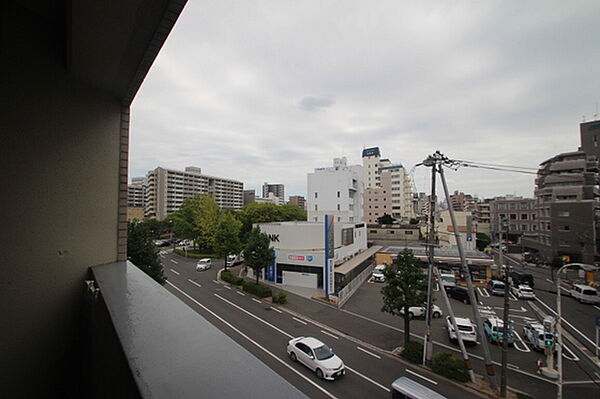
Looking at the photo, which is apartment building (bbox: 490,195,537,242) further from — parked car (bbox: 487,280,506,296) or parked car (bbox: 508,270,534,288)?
parked car (bbox: 487,280,506,296)

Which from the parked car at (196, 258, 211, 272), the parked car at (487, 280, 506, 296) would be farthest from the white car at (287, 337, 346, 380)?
the parked car at (196, 258, 211, 272)

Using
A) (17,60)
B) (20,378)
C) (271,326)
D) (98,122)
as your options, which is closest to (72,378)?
(20,378)

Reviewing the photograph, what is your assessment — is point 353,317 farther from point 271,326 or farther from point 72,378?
point 72,378

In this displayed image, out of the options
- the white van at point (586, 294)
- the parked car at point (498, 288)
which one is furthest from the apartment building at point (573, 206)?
the parked car at point (498, 288)

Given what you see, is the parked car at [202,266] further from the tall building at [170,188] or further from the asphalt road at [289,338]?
the tall building at [170,188]

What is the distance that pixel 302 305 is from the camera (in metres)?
10.7

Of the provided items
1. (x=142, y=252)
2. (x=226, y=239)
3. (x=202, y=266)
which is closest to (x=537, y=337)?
(x=142, y=252)

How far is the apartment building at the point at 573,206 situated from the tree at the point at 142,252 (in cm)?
2379

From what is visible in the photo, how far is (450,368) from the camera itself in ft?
19.7

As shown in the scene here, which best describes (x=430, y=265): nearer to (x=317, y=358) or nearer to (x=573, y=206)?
(x=317, y=358)

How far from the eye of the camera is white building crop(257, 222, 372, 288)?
12844mm

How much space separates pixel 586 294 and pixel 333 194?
18.2 m

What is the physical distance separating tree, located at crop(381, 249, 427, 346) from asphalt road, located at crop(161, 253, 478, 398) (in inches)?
45.0

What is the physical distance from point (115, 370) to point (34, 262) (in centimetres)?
187
